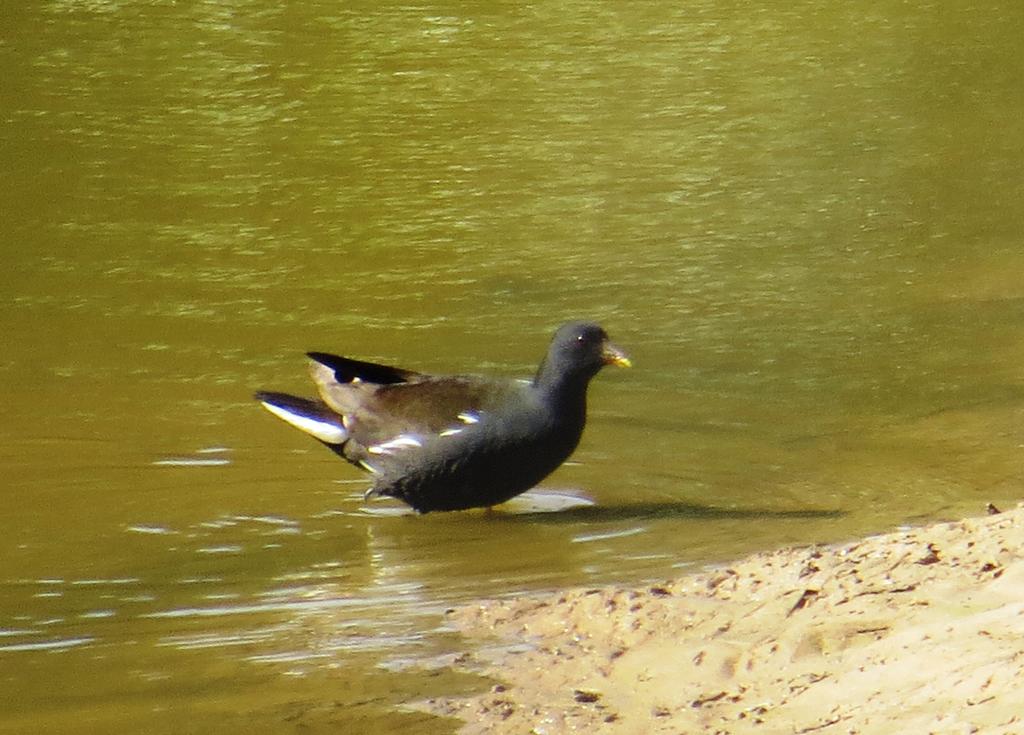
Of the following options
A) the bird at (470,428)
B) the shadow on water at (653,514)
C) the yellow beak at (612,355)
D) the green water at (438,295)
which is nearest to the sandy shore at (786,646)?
the green water at (438,295)

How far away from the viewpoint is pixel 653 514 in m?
7.85

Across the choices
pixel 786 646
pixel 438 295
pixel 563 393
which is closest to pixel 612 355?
pixel 563 393

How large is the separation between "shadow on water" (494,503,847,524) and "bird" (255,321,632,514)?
18 cm

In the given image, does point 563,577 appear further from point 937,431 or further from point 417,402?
point 937,431

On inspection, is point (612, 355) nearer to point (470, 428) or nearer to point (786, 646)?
point (470, 428)

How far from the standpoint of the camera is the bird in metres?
7.78

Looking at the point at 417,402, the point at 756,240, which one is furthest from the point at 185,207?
the point at 417,402

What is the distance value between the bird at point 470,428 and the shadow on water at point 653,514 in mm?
176

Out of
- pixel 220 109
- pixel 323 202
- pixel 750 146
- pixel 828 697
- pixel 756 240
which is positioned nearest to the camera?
pixel 828 697

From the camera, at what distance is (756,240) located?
12.6m

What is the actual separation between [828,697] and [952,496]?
3.10m

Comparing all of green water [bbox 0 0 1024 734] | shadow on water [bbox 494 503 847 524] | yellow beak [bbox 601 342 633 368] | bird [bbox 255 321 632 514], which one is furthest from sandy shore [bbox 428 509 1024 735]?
yellow beak [bbox 601 342 633 368]

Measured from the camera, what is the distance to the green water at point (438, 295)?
6.81m

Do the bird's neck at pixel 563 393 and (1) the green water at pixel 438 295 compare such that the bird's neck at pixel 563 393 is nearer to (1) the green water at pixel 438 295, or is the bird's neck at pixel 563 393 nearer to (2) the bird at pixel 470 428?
(2) the bird at pixel 470 428
